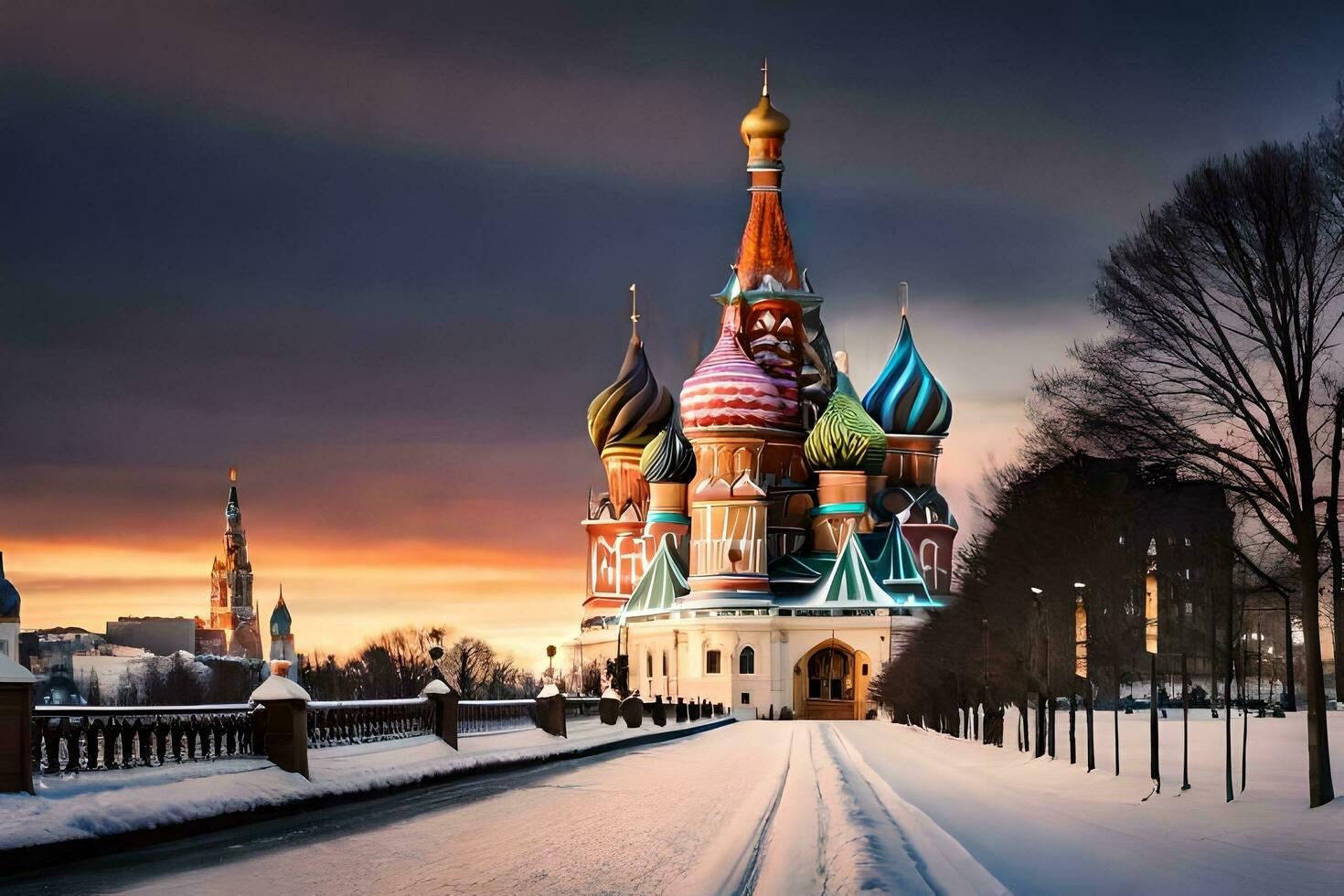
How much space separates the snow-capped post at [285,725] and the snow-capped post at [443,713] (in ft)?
28.5

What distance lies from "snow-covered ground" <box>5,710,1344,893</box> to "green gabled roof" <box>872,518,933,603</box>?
82.4m

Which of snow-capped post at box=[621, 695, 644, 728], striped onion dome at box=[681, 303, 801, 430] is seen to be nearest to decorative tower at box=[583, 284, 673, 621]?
striped onion dome at box=[681, 303, 801, 430]

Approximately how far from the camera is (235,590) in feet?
632

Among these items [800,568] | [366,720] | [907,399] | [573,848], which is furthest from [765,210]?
[573,848]

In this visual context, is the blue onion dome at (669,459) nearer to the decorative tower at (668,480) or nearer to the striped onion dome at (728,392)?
the decorative tower at (668,480)

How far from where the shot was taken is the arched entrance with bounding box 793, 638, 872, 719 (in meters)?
112

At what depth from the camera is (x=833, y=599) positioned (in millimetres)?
112438

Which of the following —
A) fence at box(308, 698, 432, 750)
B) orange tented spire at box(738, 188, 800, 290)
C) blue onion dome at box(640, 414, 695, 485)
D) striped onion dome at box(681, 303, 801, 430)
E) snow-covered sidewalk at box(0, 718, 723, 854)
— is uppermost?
orange tented spire at box(738, 188, 800, 290)

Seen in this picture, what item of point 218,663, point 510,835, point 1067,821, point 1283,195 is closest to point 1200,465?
point 1283,195

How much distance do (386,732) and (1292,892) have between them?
17257 mm

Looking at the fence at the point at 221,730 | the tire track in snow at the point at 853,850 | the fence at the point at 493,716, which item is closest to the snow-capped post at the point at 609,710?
the fence at the point at 493,716

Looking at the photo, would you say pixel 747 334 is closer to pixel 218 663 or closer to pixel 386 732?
pixel 218 663

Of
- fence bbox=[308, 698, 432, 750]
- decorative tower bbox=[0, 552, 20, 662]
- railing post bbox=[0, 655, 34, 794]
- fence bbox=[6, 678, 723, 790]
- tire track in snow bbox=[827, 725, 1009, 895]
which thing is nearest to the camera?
tire track in snow bbox=[827, 725, 1009, 895]

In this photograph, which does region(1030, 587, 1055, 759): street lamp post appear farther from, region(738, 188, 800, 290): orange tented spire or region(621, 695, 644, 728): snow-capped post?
region(738, 188, 800, 290): orange tented spire
